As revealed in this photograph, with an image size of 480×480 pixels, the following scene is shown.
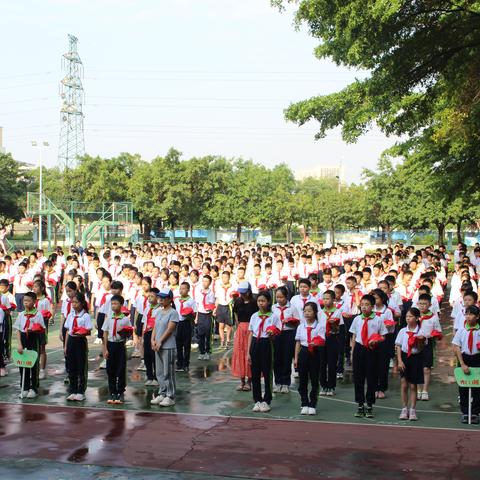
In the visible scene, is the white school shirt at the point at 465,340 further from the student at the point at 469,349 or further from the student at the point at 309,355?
the student at the point at 309,355

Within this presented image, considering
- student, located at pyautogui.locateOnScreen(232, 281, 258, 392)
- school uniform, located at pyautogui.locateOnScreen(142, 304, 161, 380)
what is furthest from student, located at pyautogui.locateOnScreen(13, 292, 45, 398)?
student, located at pyautogui.locateOnScreen(232, 281, 258, 392)

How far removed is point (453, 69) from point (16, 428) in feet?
27.6

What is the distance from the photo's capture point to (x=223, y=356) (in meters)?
13.5

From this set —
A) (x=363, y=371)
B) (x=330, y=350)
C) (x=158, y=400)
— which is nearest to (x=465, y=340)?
(x=363, y=371)

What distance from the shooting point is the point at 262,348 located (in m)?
9.50

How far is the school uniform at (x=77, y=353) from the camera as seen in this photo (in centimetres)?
1000

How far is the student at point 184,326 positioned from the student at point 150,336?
108cm

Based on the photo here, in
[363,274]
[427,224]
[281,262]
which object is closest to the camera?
[363,274]

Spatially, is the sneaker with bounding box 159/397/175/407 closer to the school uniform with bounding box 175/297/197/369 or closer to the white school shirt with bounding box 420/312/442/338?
the school uniform with bounding box 175/297/197/369

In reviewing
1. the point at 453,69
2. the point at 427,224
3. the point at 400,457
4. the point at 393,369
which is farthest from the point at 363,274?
the point at 427,224

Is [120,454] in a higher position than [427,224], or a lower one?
lower

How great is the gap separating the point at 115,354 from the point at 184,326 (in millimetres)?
2298

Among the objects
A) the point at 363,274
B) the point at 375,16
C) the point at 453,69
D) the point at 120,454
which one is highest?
the point at 375,16

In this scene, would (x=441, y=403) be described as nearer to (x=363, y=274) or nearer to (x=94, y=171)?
(x=363, y=274)
